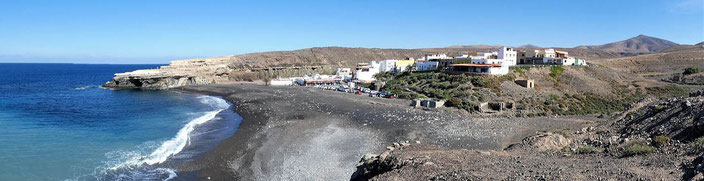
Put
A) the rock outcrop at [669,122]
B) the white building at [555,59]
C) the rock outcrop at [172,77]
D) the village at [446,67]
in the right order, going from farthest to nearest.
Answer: the rock outcrop at [172,77], the white building at [555,59], the village at [446,67], the rock outcrop at [669,122]

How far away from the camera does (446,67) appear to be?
56031mm

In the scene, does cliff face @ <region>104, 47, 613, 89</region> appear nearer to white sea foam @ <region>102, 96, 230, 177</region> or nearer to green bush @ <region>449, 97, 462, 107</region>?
white sea foam @ <region>102, 96, 230, 177</region>

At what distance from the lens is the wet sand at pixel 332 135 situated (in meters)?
19.5

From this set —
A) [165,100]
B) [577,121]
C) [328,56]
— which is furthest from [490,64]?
[328,56]

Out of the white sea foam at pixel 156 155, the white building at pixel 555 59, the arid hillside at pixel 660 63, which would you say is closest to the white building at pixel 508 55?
the white building at pixel 555 59

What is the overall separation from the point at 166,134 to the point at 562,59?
5016 cm

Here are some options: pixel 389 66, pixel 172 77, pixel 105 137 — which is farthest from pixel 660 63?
pixel 105 137

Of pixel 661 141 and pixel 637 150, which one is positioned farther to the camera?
pixel 661 141

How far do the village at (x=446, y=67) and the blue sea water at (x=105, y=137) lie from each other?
63.8ft

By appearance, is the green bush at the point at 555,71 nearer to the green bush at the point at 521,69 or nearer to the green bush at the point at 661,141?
the green bush at the point at 521,69

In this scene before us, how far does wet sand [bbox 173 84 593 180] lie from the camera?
19.5 metres

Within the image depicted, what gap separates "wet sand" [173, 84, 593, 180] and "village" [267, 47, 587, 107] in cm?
715

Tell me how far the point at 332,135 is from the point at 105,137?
15367 mm

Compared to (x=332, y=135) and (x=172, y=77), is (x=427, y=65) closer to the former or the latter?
(x=332, y=135)
